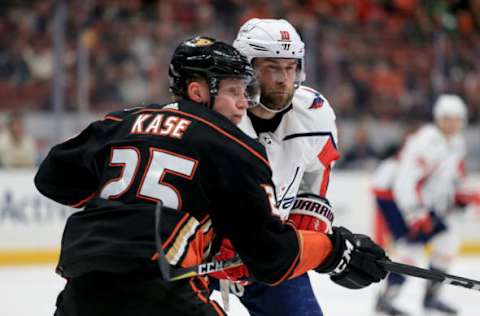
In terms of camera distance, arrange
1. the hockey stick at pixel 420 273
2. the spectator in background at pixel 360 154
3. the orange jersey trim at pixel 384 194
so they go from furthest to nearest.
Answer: the spectator in background at pixel 360 154, the orange jersey trim at pixel 384 194, the hockey stick at pixel 420 273

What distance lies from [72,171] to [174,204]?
13.2 inches

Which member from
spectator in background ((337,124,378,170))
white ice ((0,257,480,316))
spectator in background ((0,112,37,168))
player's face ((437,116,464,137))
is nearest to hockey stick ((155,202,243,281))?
white ice ((0,257,480,316))

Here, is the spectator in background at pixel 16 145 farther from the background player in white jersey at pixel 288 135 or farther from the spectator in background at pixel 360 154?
the background player in white jersey at pixel 288 135

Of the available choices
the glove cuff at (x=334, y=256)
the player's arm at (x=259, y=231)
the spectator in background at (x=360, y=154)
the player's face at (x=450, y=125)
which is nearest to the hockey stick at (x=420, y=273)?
the glove cuff at (x=334, y=256)

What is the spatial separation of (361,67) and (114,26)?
6.95 feet

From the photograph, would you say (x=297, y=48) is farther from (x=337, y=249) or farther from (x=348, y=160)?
(x=348, y=160)

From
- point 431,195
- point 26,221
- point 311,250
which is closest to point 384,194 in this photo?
point 431,195

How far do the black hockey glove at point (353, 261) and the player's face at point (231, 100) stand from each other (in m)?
0.39

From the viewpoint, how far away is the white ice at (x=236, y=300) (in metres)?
4.53

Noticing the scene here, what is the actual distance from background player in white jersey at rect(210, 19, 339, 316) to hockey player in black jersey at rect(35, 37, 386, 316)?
1.69ft

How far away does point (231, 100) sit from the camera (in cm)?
205

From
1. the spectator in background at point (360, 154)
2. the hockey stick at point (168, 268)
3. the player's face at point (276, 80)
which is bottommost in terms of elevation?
the hockey stick at point (168, 268)

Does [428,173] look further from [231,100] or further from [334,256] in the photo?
[231,100]

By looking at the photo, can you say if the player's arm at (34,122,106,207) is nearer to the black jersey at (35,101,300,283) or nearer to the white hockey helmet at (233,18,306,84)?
the black jersey at (35,101,300,283)
